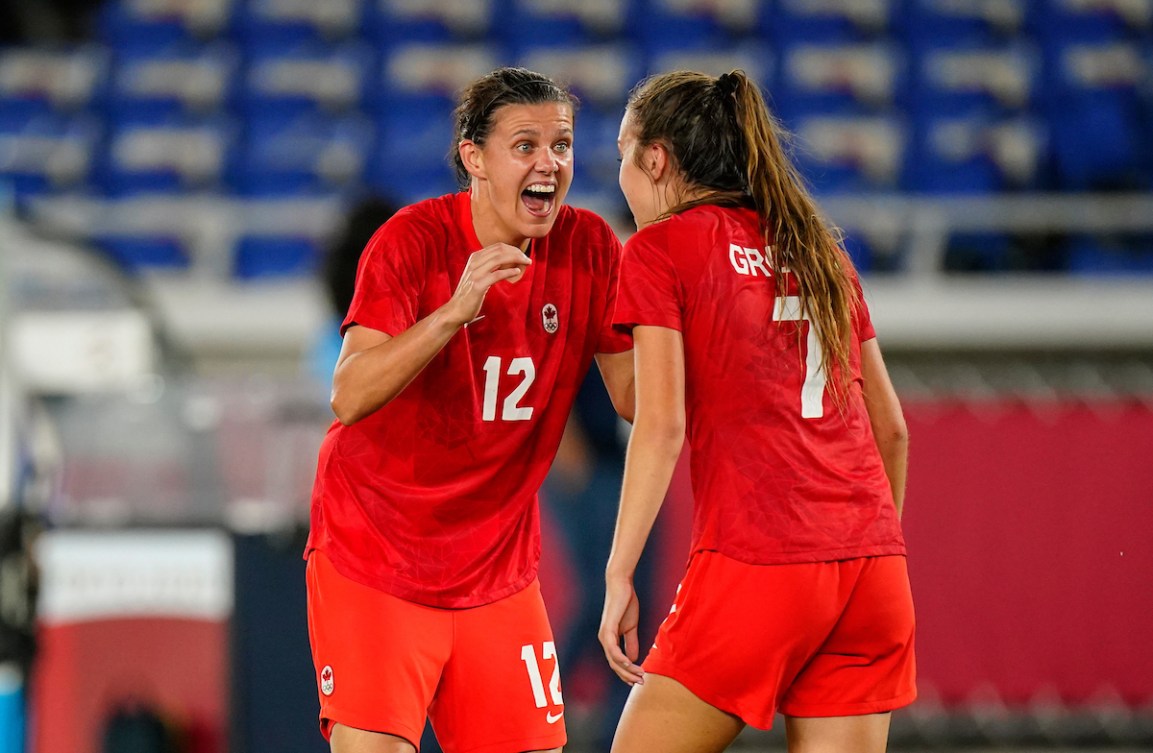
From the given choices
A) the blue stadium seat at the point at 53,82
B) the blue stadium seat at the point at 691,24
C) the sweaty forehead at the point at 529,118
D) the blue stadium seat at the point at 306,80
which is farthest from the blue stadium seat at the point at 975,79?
the sweaty forehead at the point at 529,118

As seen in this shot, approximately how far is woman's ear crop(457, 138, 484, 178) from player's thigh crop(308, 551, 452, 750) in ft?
2.91

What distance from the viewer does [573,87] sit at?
11109 mm

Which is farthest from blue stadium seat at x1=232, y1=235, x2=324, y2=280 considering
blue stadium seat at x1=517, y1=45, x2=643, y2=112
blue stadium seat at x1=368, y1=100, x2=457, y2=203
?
blue stadium seat at x1=517, y1=45, x2=643, y2=112

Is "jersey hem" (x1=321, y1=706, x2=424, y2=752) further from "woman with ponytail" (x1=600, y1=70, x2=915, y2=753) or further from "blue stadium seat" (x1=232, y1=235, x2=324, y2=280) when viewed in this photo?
"blue stadium seat" (x1=232, y1=235, x2=324, y2=280)

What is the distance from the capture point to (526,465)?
3271 mm

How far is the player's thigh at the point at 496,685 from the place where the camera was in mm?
3197

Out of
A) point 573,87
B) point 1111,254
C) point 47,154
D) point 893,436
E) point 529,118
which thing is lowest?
point 893,436

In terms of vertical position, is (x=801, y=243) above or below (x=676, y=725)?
above

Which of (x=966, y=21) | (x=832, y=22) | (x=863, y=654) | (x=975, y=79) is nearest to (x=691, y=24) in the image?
(x=832, y=22)

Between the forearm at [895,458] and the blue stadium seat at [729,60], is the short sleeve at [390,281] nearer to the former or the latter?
the forearm at [895,458]

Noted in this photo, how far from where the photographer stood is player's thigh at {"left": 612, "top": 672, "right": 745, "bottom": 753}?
2889mm

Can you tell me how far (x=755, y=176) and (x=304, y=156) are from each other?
8.65m

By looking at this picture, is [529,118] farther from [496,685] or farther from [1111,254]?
[1111,254]

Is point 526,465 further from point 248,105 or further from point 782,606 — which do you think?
point 248,105
